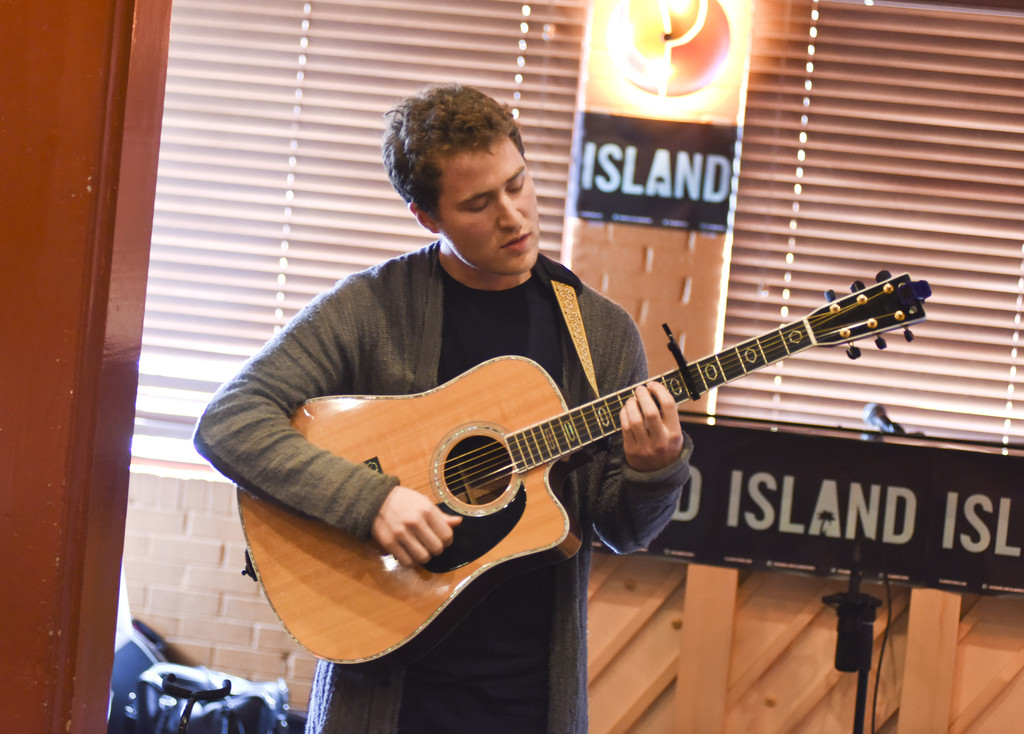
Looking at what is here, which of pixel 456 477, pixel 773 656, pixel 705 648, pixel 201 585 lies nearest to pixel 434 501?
pixel 456 477

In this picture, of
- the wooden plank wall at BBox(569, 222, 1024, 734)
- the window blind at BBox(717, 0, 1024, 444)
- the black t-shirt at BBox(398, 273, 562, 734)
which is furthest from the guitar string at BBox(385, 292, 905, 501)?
the window blind at BBox(717, 0, 1024, 444)

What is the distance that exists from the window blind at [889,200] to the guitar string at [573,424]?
55.2 inches

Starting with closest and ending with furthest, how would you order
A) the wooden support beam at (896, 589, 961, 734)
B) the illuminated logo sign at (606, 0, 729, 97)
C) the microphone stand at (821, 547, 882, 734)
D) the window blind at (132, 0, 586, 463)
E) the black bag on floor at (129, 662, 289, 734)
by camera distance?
the microphone stand at (821, 547, 882, 734) < the black bag on floor at (129, 662, 289, 734) < the wooden support beam at (896, 589, 961, 734) < the illuminated logo sign at (606, 0, 729, 97) < the window blind at (132, 0, 586, 463)

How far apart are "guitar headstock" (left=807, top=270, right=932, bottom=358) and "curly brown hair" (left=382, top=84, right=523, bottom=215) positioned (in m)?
0.63

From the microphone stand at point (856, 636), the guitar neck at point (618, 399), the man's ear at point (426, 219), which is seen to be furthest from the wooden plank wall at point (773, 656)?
the man's ear at point (426, 219)

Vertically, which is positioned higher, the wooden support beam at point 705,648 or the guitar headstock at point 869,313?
the guitar headstock at point 869,313

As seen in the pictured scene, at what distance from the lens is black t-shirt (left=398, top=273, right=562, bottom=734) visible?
5.10 feet

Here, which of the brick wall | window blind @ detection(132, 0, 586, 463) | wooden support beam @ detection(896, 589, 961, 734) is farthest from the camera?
window blind @ detection(132, 0, 586, 463)

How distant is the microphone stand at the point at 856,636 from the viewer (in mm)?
2459

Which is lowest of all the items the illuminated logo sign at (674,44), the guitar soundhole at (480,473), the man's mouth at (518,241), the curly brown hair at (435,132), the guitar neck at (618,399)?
the guitar soundhole at (480,473)

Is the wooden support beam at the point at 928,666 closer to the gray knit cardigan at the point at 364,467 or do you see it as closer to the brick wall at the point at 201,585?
the gray knit cardigan at the point at 364,467

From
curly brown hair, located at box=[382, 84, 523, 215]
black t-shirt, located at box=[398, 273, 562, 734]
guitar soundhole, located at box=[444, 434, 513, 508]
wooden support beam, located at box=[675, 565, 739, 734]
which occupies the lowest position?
wooden support beam, located at box=[675, 565, 739, 734]

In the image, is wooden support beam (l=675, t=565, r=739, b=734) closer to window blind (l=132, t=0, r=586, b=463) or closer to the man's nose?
window blind (l=132, t=0, r=586, b=463)

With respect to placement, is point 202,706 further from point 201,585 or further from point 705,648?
point 705,648
